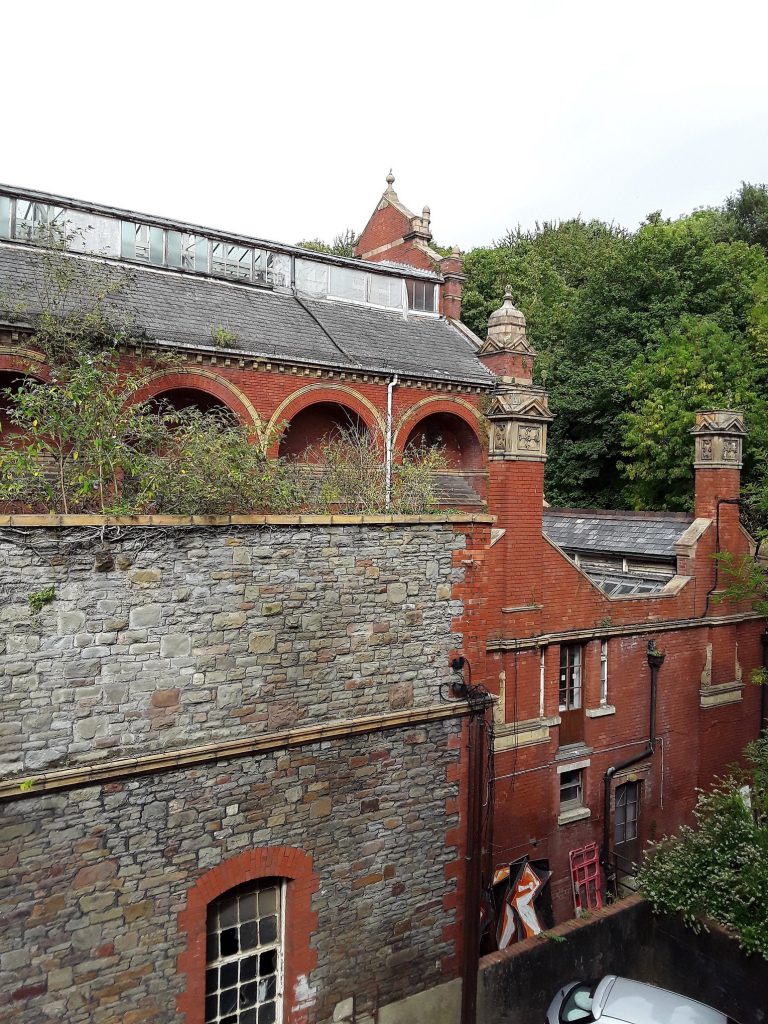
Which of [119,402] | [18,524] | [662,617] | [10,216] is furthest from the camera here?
[10,216]

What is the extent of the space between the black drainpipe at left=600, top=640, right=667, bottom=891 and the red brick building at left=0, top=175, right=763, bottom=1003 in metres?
0.04

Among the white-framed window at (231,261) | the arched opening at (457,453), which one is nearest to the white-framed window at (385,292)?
the white-framed window at (231,261)

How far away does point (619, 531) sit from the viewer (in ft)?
53.8

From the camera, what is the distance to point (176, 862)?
729cm

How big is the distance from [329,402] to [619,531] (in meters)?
7.36

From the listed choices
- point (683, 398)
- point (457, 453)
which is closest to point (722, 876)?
point (457, 453)

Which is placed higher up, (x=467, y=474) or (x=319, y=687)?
(x=467, y=474)

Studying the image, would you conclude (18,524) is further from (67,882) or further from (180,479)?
(67,882)

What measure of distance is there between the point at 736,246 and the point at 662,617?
57.1 feet

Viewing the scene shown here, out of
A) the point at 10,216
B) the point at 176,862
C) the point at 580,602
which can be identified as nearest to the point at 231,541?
the point at 176,862

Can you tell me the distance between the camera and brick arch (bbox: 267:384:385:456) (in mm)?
16203

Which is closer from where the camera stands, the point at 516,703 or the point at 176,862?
the point at 176,862

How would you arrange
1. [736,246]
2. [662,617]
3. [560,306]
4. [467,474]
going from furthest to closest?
[560,306]
[736,246]
[467,474]
[662,617]

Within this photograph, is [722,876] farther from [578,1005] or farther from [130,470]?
[130,470]
